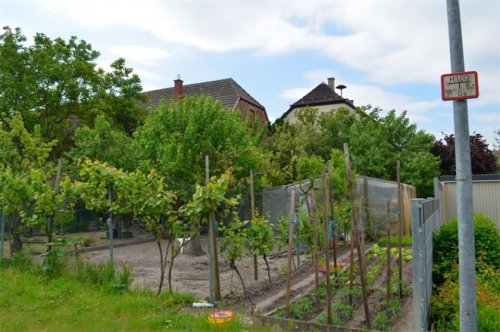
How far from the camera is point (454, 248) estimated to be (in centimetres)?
759

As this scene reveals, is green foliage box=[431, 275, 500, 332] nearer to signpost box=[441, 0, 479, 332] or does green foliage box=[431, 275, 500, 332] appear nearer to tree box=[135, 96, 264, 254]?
signpost box=[441, 0, 479, 332]

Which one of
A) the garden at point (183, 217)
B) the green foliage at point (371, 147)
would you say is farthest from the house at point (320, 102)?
the garden at point (183, 217)

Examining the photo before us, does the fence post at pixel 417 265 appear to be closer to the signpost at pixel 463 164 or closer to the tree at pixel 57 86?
the signpost at pixel 463 164

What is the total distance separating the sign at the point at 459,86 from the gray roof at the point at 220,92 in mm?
23671

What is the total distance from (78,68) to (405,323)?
18738mm

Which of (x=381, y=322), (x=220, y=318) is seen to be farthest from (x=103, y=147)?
(x=381, y=322)

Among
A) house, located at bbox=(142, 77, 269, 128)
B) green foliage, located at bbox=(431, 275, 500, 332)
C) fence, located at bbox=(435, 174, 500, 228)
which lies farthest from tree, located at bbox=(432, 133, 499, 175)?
green foliage, located at bbox=(431, 275, 500, 332)

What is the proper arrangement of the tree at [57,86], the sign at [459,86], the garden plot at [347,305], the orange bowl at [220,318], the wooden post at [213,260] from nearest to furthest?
the sign at [459,86] → the orange bowl at [220,318] → the garden plot at [347,305] → the wooden post at [213,260] → the tree at [57,86]

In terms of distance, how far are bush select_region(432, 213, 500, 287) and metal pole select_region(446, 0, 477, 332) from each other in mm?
3863

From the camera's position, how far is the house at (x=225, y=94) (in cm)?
2791

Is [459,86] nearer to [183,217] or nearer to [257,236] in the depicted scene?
[257,236]

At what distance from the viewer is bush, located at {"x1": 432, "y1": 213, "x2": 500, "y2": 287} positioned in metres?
7.42

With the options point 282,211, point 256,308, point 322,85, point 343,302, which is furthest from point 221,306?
point 322,85

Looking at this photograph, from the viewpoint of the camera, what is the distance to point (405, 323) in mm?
5988
